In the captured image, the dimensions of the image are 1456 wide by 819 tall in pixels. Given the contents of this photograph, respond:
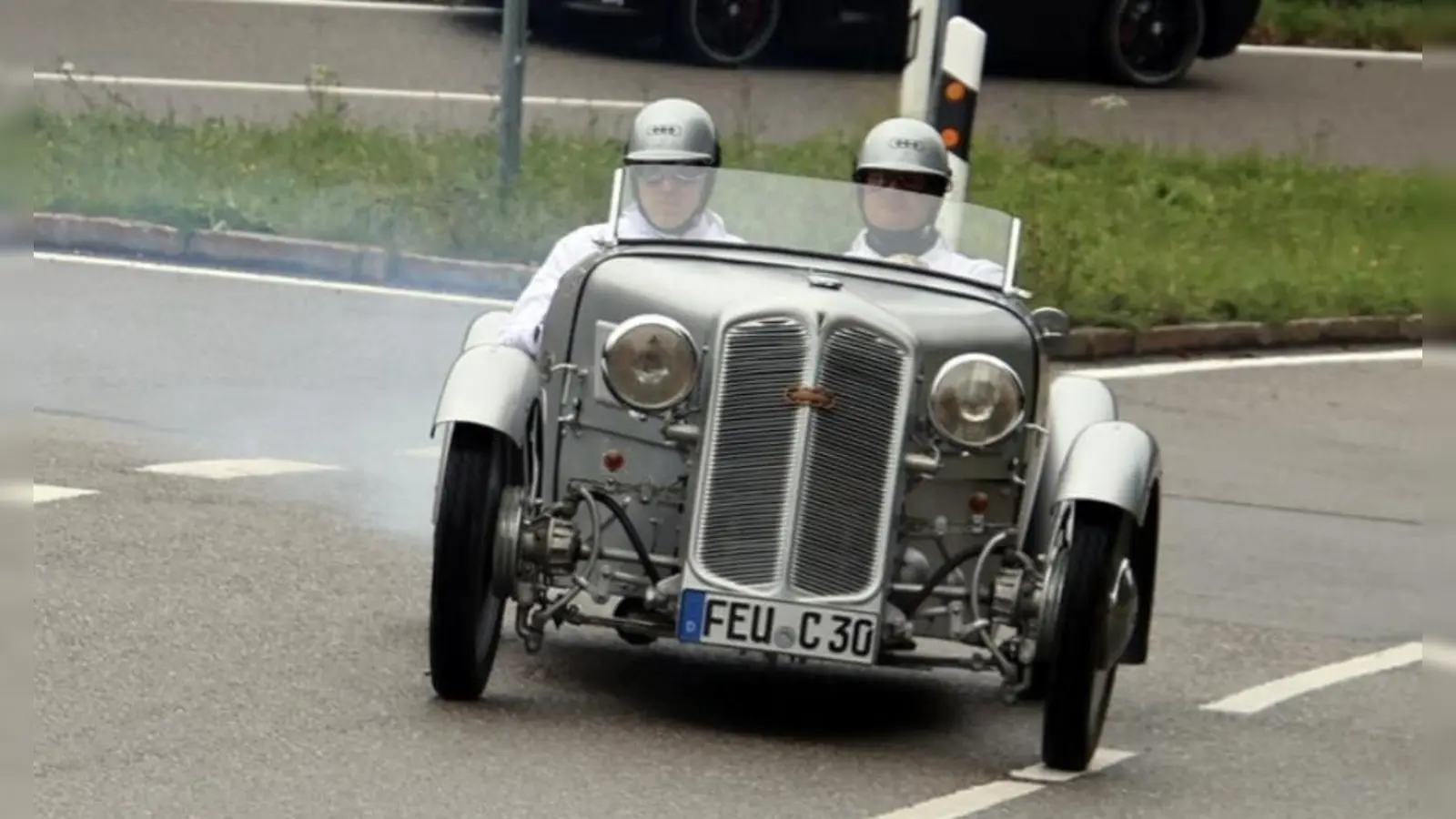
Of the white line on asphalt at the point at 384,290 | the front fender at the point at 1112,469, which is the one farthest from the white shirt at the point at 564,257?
the white line on asphalt at the point at 384,290

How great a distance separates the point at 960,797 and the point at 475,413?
1.48 metres

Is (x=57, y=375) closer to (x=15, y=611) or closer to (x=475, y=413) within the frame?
(x=475, y=413)

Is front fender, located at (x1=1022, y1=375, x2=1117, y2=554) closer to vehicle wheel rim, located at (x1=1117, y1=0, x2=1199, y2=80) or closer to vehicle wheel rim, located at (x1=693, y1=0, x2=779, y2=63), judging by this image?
vehicle wheel rim, located at (x1=693, y1=0, x2=779, y2=63)

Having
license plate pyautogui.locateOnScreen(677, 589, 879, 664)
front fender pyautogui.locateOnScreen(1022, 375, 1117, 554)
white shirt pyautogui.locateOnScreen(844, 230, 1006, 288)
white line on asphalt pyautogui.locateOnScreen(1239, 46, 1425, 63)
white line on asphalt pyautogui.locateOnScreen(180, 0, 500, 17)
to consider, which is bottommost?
license plate pyautogui.locateOnScreen(677, 589, 879, 664)

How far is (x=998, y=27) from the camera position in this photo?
81.5 feet

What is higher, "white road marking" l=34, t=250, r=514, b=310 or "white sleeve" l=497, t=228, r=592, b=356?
"white sleeve" l=497, t=228, r=592, b=356

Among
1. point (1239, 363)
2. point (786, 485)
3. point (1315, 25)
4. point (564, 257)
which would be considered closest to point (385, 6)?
point (1315, 25)

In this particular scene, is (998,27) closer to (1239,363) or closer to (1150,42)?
(1150,42)

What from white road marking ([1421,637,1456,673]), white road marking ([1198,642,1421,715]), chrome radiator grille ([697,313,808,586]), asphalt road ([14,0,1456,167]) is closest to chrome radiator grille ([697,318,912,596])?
chrome radiator grille ([697,313,808,586])

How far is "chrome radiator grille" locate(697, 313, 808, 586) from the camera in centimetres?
750

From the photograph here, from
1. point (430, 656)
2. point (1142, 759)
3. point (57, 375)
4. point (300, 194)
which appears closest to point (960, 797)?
point (1142, 759)

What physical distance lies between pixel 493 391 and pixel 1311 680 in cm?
284

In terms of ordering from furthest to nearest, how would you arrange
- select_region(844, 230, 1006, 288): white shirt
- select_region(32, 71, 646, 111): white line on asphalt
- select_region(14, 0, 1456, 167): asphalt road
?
select_region(14, 0, 1456, 167): asphalt road < select_region(32, 71, 646, 111): white line on asphalt < select_region(844, 230, 1006, 288): white shirt

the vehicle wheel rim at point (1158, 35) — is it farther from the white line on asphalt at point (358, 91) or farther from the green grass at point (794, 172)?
the white line on asphalt at point (358, 91)
